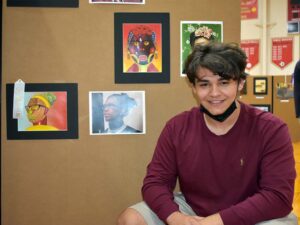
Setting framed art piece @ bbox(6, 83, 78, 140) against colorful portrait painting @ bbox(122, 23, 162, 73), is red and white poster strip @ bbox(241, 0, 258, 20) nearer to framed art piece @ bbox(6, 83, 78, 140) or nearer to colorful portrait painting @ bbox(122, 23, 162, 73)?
colorful portrait painting @ bbox(122, 23, 162, 73)

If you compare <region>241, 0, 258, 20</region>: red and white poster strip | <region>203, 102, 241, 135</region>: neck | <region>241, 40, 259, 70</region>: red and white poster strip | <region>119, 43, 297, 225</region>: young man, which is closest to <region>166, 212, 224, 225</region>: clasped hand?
<region>119, 43, 297, 225</region>: young man

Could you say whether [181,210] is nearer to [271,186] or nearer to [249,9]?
[271,186]

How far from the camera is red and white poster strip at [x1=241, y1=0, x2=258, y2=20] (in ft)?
25.0

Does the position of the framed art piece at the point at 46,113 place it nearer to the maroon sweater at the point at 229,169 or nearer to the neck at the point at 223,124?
the maroon sweater at the point at 229,169

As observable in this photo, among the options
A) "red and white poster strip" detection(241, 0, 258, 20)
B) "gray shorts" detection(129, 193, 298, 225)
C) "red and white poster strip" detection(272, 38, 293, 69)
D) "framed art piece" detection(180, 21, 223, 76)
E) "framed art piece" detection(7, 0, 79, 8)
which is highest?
"red and white poster strip" detection(241, 0, 258, 20)

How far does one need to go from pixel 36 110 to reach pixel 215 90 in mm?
933

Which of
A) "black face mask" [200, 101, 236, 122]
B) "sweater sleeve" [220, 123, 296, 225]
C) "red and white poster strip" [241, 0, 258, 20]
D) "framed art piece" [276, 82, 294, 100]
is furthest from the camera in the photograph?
"red and white poster strip" [241, 0, 258, 20]

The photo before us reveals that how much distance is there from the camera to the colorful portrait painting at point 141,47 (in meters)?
1.94

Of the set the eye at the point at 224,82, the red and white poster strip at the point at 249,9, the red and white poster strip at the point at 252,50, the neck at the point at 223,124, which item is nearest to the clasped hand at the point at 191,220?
the neck at the point at 223,124

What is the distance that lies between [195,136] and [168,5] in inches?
29.3

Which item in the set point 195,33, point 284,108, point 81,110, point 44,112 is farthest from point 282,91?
point 44,112

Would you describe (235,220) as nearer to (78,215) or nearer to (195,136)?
(195,136)

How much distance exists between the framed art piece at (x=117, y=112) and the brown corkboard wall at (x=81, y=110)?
3 cm

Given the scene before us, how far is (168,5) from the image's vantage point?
1953 mm
